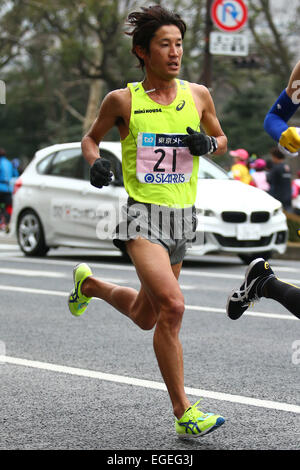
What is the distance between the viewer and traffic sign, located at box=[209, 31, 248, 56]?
16875 millimetres

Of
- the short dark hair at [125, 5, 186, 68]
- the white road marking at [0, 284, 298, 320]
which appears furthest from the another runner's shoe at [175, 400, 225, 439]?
the white road marking at [0, 284, 298, 320]

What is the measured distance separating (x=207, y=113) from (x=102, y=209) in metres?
8.26

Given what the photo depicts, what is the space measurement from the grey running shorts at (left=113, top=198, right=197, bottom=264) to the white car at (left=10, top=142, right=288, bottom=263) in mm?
7036

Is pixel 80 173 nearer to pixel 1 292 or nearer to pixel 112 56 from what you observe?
pixel 1 292

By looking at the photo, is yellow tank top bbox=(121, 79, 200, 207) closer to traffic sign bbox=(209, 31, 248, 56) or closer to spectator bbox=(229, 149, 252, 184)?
spectator bbox=(229, 149, 252, 184)

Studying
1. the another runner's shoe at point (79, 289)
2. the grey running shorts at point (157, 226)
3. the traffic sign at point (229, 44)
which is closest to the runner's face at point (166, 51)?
the grey running shorts at point (157, 226)

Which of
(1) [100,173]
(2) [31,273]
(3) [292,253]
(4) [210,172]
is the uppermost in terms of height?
(1) [100,173]

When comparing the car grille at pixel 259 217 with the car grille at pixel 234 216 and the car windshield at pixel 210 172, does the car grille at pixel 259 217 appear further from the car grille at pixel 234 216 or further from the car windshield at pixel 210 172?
the car windshield at pixel 210 172

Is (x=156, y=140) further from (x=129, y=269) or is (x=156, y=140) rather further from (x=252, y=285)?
(x=129, y=269)

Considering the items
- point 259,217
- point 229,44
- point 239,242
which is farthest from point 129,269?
point 229,44

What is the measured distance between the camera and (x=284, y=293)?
178 inches

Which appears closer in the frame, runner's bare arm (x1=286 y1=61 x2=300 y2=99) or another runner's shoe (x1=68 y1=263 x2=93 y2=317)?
runner's bare arm (x1=286 y1=61 x2=300 y2=99)

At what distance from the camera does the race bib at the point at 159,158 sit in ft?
14.0

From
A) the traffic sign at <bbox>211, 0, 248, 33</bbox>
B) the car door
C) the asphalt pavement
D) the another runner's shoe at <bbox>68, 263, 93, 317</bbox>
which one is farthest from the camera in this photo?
the traffic sign at <bbox>211, 0, 248, 33</bbox>
